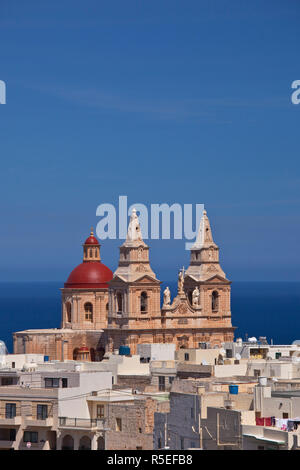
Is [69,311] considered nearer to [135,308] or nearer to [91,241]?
[91,241]

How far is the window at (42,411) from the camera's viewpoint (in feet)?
228

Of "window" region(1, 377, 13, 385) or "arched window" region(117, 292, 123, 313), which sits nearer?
"window" region(1, 377, 13, 385)

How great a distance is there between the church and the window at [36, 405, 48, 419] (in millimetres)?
39914

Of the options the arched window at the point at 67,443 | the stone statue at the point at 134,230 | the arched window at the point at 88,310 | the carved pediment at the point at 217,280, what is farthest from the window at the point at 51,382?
the arched window at the point at 88,310

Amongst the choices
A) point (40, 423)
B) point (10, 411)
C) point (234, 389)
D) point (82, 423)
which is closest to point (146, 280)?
point (10, 411)

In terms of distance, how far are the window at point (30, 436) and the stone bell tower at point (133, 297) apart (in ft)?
138

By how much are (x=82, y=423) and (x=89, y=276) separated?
52446mm

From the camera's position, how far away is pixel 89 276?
12031 centimetres

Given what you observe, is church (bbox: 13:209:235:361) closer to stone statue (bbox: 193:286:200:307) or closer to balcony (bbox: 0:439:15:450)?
stone statue (bbox: 193:286:200:307)

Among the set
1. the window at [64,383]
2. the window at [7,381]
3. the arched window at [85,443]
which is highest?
the window at [7,381]

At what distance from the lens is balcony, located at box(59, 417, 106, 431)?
6681cm

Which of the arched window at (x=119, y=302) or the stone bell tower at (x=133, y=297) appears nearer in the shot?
the stone bell tower at (x=133, y=297)

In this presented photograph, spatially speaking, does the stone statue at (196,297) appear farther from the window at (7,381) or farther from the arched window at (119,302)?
the window at (7,381)

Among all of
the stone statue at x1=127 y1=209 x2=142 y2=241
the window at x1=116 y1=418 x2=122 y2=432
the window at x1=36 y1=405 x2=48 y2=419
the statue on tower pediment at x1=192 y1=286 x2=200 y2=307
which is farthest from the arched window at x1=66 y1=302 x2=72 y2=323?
the window at x1=116 y1=418 x2=122 y2=432
